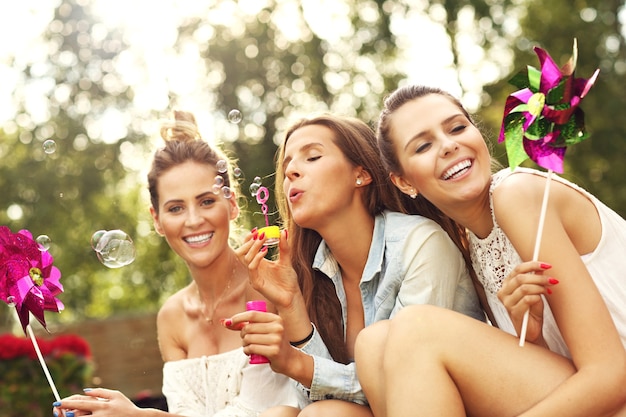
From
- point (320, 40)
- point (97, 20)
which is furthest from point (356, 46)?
point (97, 20)

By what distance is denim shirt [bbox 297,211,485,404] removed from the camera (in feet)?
10.3

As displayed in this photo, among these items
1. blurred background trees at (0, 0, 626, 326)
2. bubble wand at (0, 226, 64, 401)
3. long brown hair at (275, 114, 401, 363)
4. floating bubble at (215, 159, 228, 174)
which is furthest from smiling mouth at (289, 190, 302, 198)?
blurred background trees at (0, 0, 626, 326)

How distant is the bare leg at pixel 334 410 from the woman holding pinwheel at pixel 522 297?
0.27 meters

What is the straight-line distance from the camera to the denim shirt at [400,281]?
313 centimetres

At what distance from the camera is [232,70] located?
16.9 meters

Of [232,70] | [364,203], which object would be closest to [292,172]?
[364,203]

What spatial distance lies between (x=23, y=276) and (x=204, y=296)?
3.20 ft

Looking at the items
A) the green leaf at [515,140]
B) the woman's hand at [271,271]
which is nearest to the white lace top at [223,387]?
the woman's hand at [271,271]

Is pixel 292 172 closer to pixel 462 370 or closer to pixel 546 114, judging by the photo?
pixel 546 114

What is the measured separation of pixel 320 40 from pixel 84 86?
16.8ft

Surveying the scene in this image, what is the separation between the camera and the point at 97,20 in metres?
17.9

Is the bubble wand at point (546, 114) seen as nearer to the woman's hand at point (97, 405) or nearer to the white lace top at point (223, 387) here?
the white lace top at point (223, 387)

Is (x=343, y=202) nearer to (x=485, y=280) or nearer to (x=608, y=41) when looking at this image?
(x=485, y=280)

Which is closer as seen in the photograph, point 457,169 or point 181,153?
point 457,169
